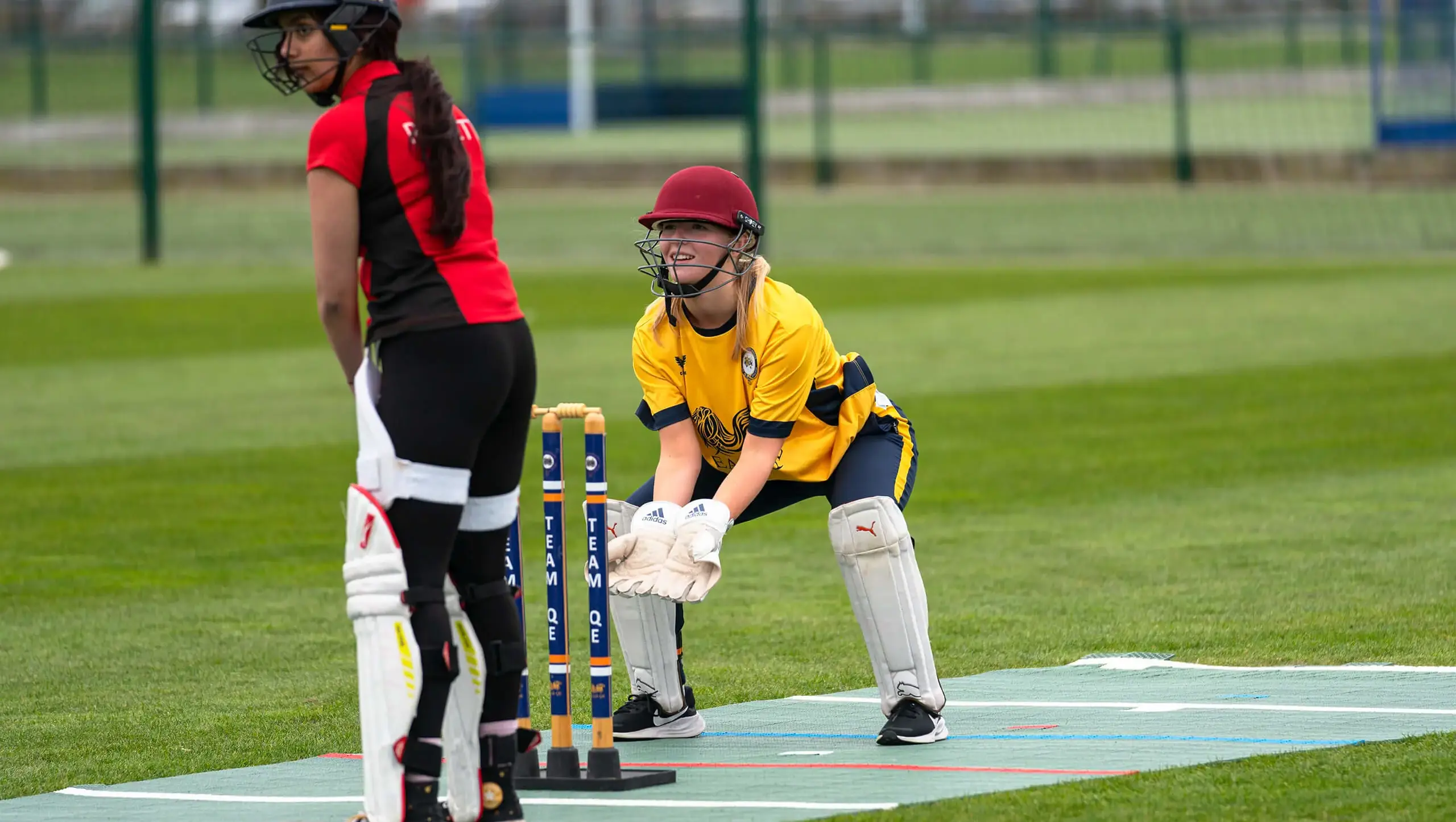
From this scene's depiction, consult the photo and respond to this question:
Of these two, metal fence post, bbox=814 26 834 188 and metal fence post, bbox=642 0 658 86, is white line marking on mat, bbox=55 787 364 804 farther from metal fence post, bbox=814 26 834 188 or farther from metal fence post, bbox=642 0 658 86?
metal fence post, bbox=814 26 834 188

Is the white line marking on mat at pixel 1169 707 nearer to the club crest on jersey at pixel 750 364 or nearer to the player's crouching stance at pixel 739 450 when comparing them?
the player's crouching stance at pixel 739 450

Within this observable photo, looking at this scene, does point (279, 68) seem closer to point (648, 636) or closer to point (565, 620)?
point (565, 620)

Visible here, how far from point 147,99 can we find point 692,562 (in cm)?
2180

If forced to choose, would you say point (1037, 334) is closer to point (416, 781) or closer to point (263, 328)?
point (263, 328)

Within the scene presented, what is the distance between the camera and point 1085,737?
6418 millimetres

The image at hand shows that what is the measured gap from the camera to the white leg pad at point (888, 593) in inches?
251

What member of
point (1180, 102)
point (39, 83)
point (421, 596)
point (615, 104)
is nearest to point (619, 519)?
point (421, 596)

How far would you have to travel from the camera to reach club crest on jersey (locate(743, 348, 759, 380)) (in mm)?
6359

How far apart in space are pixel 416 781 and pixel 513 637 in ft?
1.39

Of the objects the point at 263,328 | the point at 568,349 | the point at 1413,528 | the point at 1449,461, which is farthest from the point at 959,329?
the point at 1413,528

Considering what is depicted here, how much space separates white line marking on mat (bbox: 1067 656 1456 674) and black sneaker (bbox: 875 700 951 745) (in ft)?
4.44

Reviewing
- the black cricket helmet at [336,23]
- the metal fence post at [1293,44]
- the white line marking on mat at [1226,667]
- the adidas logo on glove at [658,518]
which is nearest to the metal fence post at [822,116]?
the metal fence post at [1293,44]

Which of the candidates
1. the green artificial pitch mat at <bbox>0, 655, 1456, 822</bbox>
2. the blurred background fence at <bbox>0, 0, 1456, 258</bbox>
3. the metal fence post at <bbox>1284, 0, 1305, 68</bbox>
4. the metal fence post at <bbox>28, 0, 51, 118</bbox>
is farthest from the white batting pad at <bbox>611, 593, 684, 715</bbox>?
the metal fence post at <bbox>28, 0, 51, 118</bbox>

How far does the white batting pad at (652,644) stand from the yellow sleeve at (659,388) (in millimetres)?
500
